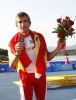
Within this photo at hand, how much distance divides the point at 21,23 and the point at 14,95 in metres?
5.18

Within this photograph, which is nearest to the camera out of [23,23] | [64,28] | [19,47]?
[19,47]

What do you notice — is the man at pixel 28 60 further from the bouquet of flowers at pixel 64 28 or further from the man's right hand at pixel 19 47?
the bouquet of flowers at pixel 64 28

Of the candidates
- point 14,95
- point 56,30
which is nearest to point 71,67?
point 14,95

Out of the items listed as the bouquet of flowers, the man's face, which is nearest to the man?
the man's face

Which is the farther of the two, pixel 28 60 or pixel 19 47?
pixel 28 60

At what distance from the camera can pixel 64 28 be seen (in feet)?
13.0

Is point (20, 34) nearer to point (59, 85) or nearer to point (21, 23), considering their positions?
point (21, 23)

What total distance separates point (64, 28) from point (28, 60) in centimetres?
60

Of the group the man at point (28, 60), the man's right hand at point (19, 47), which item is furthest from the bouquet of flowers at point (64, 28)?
the man's right hand at point (19, 47)

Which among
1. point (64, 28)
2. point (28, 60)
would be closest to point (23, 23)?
point (28, 60)

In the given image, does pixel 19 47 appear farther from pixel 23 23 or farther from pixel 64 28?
pixel 64 28

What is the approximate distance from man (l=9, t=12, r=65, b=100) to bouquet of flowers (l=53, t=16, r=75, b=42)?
243 millimetres

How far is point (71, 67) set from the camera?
64.1 feet

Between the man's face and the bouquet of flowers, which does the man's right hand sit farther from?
the bouquet of flowers
